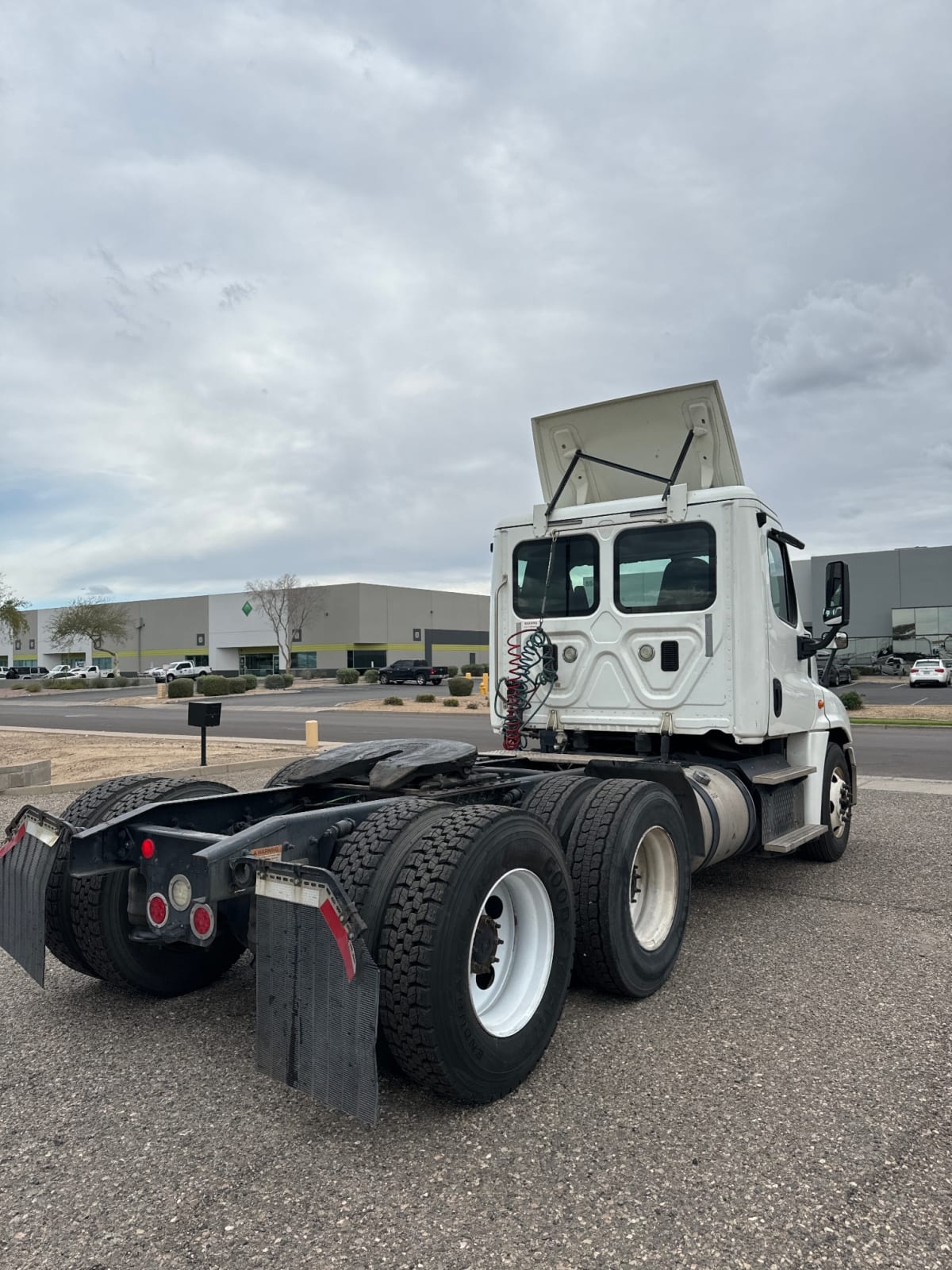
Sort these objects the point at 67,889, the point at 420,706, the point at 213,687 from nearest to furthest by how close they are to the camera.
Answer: the point at 67,889
the point at 420,706
the point at 213,687

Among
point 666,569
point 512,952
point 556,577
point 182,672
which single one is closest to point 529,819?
point 512,952

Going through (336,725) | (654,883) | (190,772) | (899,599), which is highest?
(899,599)

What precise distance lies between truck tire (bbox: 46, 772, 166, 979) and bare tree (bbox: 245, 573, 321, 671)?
241 feet

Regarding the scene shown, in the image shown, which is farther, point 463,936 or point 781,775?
point 781,775

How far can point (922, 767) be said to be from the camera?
1356 centimetres

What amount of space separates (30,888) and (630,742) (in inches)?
153

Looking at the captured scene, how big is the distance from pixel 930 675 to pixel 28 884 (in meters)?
42.2

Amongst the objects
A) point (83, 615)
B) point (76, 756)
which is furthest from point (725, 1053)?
point (83, 615)

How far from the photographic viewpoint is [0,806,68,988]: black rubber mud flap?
3582 millimetres

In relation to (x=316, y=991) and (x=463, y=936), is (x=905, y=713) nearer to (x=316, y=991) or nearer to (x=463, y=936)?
(x=463, y=936)

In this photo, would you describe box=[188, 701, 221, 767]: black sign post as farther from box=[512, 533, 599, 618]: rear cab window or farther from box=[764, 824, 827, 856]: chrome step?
box=[764, 824, 827, 856]: chrome step

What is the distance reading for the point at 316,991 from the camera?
9.23ft

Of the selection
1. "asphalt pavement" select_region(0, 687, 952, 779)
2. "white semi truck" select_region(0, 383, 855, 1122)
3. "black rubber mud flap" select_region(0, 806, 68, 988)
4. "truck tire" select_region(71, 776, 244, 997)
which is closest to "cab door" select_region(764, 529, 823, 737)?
"white semi truck" select_region(0, 383, 855, 1122)

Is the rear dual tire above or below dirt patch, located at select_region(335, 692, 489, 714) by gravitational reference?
above
